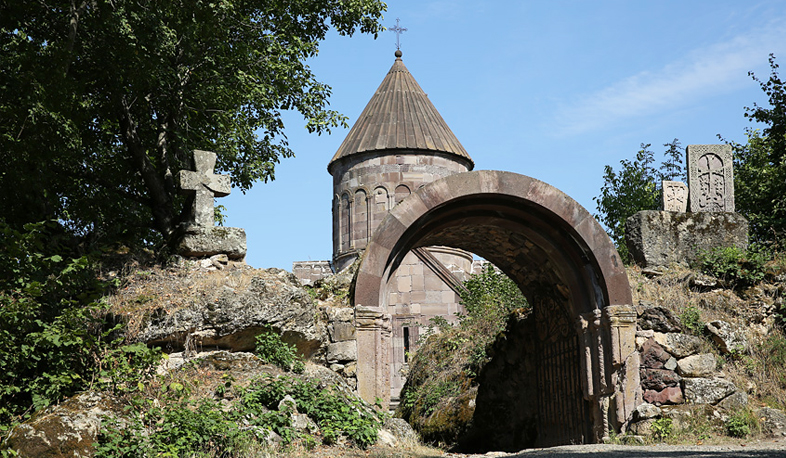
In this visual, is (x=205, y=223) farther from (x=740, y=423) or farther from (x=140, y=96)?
(x=740, y=423)

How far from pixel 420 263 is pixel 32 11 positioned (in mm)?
16276

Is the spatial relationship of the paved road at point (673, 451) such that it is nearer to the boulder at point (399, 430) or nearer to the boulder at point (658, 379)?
the boulder at point (399, 430)

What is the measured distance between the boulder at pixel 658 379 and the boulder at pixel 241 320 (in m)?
4.39

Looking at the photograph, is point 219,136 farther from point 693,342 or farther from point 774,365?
point 774,365

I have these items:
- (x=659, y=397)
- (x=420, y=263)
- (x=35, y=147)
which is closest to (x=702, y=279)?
(x=659, y=397)

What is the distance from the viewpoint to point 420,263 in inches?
1037

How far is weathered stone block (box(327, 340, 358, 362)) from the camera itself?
36.8 feet

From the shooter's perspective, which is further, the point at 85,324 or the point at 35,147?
the point at 35,147

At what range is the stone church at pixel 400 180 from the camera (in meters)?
26.0

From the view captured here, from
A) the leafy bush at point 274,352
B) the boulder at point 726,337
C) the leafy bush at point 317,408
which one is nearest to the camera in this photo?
the leafy bush at point 317,408

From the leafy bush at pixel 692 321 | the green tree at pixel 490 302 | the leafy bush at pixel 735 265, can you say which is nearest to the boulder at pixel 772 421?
the leafy bush at pixel 692 321

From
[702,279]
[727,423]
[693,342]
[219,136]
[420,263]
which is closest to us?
[727,423]

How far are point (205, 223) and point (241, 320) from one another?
6.07ft

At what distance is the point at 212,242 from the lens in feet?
37.9
